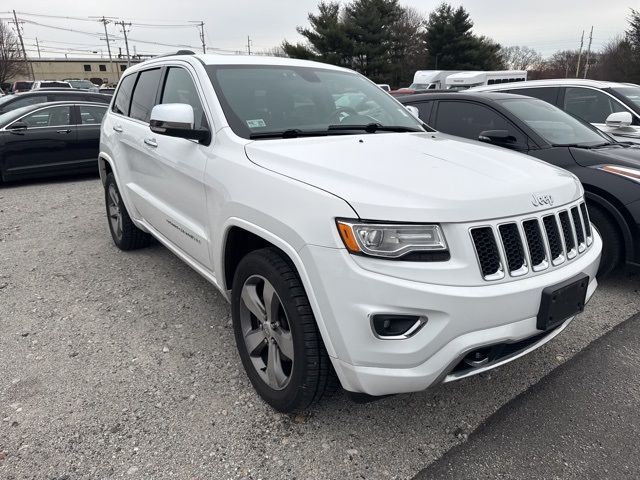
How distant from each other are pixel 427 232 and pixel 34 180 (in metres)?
9.44

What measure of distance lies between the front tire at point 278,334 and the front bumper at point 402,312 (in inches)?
5.7

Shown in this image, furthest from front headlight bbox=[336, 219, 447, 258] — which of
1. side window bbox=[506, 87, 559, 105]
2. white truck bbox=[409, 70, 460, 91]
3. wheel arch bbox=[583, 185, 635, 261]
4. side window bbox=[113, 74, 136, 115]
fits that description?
white truck bbox=[409, 70, 460, 91]

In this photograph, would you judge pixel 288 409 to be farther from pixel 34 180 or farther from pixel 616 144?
pixel 34 180

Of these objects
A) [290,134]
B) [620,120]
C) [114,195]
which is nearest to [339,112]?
[290,134]

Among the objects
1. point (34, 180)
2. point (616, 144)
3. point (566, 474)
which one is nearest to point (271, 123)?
point (566, 474)

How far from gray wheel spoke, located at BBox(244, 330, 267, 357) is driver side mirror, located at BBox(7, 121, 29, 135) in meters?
7.71

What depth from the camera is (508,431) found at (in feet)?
7.80

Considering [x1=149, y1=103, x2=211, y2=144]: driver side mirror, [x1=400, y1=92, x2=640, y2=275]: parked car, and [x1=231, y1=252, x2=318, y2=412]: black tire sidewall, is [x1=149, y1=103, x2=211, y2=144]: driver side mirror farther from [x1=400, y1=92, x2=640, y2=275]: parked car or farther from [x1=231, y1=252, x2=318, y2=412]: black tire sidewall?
[x1=400, y1=92, x2=640, y2=275]: parked car

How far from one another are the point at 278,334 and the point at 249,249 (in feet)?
1.80

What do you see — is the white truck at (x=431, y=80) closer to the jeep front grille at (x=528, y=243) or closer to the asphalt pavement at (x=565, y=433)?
the asphalt pavement at (x=565, y=433)

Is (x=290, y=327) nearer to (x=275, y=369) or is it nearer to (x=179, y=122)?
(x=275, y=369)

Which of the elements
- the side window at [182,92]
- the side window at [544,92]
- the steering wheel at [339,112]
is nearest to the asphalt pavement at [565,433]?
the steering wheel at [339,112]

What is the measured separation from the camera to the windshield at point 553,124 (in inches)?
182

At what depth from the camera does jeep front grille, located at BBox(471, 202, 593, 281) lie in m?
1.95
